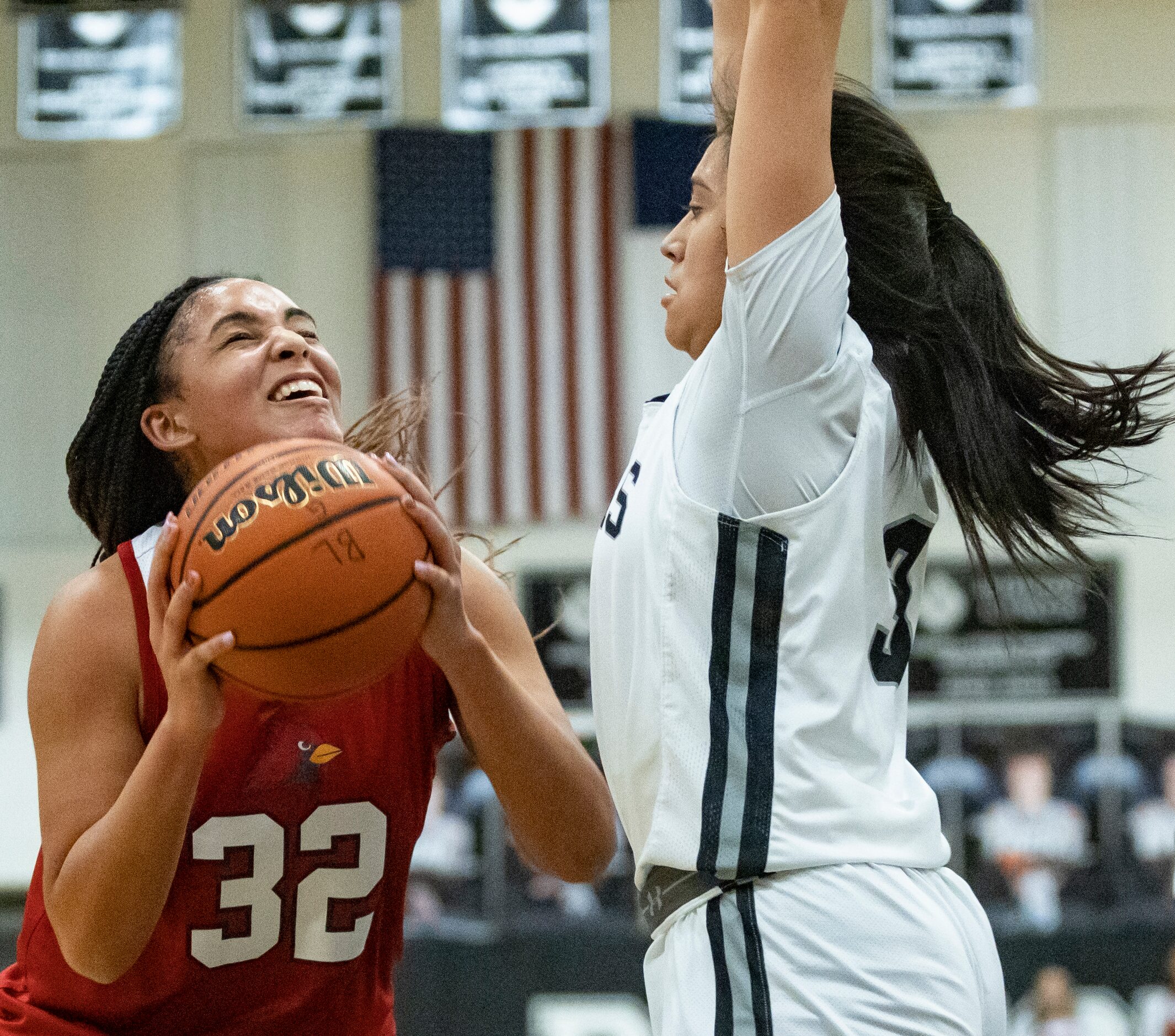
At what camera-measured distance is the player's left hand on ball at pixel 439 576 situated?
1.84 m

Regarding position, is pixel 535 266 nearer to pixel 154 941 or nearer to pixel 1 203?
pixel 1 203

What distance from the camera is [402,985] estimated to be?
6801mm

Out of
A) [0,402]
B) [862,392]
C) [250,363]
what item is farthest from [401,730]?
[0,402]

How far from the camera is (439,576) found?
Answer: 1.84 meters

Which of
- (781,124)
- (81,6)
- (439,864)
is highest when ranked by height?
(81,6)

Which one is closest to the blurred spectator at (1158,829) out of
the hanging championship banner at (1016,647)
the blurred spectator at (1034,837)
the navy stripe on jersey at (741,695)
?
the blurred spectator at (1034,837)

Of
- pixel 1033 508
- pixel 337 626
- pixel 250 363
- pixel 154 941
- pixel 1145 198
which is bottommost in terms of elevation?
pixel 154 941

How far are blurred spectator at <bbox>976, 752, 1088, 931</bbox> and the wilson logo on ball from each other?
567cm

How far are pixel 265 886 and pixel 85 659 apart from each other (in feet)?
1.38

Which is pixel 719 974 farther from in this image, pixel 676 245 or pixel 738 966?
pixel 676 245

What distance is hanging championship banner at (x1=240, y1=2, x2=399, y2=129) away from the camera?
6.80m

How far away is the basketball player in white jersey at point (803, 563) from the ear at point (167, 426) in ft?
2.52

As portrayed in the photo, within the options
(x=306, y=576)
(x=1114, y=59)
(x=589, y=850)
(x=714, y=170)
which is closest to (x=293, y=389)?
(x=306, y=576)

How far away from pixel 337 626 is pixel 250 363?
1.92 ft
